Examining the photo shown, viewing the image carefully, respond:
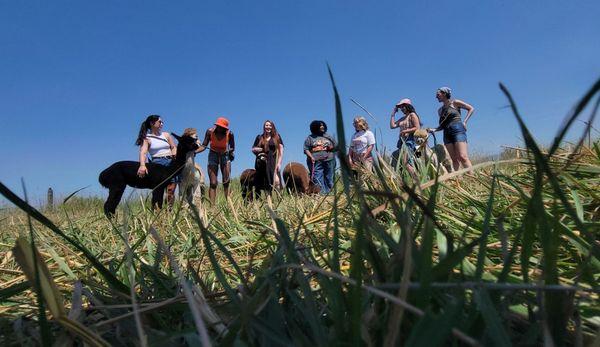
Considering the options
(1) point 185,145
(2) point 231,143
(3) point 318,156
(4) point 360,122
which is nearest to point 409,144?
(4) point 360,122

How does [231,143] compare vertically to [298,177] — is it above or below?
above

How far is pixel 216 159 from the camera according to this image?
6121 mm

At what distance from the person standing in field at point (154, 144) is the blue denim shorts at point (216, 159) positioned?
0.56 meters

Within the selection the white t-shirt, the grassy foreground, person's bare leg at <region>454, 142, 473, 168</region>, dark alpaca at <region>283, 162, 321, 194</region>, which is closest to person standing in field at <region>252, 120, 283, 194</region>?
dark alpaca at <region>283, 162, 321, 194</region>

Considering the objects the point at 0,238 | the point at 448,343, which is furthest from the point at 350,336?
the point at 0,238

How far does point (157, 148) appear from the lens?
220 inches

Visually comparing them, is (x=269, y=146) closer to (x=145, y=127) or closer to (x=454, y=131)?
(x=145, y=127)

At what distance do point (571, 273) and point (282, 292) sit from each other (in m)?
0.51

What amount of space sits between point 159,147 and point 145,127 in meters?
0.33

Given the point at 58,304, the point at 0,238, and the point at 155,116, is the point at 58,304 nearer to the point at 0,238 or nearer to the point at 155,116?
the point at 0,238

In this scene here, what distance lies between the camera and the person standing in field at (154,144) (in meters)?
5.34

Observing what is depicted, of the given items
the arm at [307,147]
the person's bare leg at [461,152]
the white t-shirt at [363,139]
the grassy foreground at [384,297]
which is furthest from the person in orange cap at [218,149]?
the grassy foreground at [384,297]

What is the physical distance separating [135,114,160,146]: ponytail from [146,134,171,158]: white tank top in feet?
0.43

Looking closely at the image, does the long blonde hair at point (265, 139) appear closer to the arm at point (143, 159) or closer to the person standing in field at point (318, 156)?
the person standing in field at point (318, 156)
